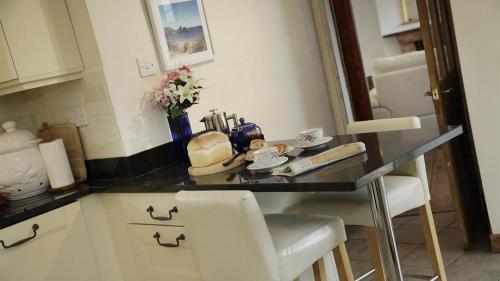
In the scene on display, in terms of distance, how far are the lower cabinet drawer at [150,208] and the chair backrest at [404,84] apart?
168 inches

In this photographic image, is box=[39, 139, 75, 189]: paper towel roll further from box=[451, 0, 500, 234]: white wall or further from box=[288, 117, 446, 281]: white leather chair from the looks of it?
box=[451, 0, 500, 234]: white wall

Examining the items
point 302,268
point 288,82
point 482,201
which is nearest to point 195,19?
point 288,82

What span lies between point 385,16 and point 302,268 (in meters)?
7.36

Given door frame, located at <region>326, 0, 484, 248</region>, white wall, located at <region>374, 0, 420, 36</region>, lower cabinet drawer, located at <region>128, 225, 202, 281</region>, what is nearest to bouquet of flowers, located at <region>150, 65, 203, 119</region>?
lower cabinet drawer, located at <region>128, 225, 202, 281</region>

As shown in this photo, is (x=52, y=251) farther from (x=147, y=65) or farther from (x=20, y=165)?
(x=147, y=65)

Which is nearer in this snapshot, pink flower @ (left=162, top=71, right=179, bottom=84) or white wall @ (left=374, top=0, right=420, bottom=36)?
pink flower @ (left=162, top=71, right=179, bottom=84)

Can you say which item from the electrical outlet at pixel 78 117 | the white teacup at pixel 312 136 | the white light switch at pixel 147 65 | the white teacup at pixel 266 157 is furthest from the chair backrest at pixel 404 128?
the electrical outlet at pixel 78 117

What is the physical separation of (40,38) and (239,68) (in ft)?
4.13

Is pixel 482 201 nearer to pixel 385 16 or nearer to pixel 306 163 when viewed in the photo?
pixel 306 163

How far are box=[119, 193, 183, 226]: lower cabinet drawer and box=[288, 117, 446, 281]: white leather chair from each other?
53cm

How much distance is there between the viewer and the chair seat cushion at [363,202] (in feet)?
7.01

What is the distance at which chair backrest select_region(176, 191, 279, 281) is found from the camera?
1.70 meters

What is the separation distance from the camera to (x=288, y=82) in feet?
12.4

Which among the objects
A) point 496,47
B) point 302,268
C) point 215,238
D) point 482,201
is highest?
point 496,47
